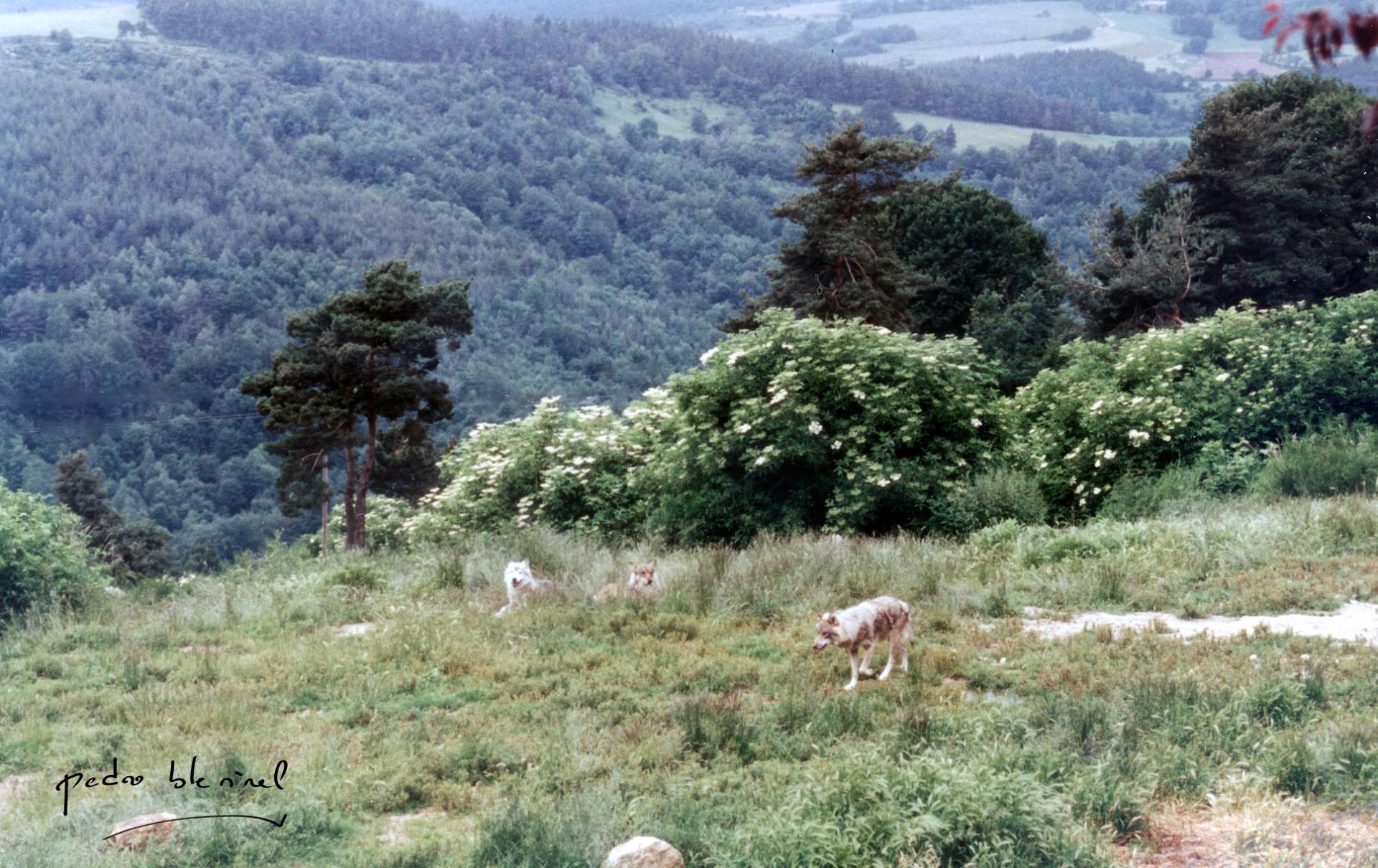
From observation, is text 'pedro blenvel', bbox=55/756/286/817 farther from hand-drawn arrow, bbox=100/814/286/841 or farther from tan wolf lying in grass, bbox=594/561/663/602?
tan wolf lying in grass, bbox=594/561/663/602

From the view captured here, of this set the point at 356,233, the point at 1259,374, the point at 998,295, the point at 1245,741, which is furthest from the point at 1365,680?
the point at 356,233

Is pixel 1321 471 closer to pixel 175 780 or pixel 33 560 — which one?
pixel 175 780

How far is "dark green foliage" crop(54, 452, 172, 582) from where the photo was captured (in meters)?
34.3

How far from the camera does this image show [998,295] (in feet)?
100

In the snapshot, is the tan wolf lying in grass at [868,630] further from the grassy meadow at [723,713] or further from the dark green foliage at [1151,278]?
the dark green foliage at [1151,278]

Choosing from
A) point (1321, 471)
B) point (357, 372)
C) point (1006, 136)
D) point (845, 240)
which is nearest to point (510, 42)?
point (1006, 136)

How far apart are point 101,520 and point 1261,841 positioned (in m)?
36.3

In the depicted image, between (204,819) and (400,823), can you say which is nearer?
(204,819)

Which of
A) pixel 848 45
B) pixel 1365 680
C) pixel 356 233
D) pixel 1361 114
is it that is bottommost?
pixel 356 233

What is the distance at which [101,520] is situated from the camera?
3475cm

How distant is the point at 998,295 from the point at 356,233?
198ft

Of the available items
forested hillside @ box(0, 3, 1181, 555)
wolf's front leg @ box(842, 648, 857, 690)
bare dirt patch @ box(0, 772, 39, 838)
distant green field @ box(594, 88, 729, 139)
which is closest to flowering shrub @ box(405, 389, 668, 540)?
wolf's front leg @ box(842, 648, 857, 690)

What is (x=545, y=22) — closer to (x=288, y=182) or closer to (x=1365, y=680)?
(x=288, y=182)

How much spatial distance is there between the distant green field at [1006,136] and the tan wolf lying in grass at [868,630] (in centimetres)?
Answer: 7977
